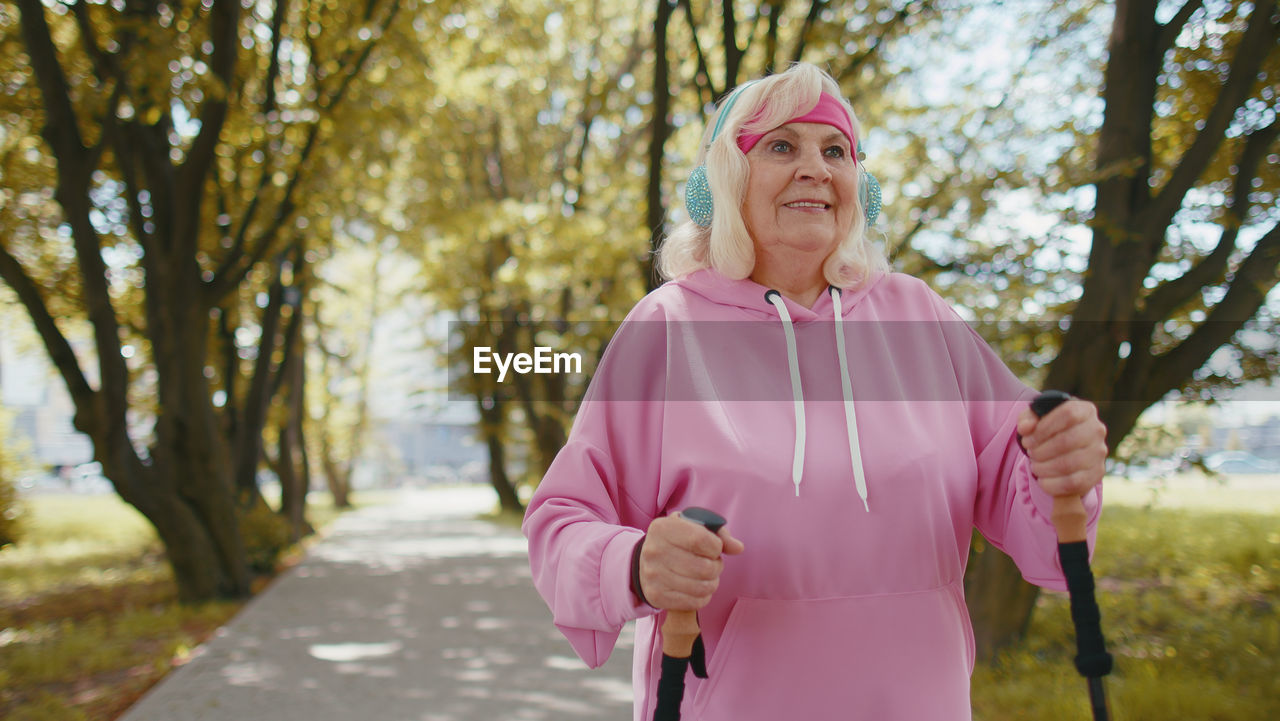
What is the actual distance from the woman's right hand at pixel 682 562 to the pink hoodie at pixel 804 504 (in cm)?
12

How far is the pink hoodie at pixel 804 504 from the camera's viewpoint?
1543mm

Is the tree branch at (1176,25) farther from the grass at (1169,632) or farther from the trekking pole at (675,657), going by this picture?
the trekking pole at (675,657)

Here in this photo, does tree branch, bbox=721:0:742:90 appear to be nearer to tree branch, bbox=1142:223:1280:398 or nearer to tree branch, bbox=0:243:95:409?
tree branch, bbox=1142:223:1280:398

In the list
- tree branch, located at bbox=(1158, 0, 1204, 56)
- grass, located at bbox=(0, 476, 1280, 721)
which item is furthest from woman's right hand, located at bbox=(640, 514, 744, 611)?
tree branch, located at bbox=(1158, 0, 1204, 56)

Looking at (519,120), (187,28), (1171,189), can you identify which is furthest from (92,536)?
(1171,189)

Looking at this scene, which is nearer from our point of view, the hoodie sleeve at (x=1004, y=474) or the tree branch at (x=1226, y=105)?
the hoodie sleeve at (x=1004, y=474)

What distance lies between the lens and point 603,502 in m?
1.60

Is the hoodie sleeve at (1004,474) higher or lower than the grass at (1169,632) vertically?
higher

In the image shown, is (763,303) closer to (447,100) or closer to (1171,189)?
(1171,189)

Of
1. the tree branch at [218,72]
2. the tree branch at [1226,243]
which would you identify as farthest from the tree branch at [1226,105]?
the tree branch at [218,72]

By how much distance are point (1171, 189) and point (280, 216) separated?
7.66m

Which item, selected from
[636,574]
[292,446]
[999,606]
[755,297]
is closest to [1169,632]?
[999,606]

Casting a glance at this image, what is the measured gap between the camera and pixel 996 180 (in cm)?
674

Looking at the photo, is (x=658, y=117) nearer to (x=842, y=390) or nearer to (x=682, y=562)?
(x=842, y=390)
